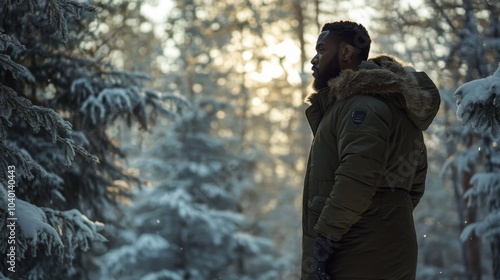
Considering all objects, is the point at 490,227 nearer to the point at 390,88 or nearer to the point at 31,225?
the point at 390,88

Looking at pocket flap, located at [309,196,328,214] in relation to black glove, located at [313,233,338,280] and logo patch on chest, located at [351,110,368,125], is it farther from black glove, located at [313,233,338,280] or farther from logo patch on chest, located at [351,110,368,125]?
logo patch on chest, located at [351,110,368,125]

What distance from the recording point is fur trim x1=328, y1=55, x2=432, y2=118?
351 cm

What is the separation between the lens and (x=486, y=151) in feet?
32.3

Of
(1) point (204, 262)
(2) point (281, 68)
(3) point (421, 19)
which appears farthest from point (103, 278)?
(2) point (281, 68)

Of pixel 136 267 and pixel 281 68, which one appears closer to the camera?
pixel 136 267

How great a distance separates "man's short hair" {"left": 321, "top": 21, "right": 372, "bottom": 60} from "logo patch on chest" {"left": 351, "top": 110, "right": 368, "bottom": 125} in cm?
55

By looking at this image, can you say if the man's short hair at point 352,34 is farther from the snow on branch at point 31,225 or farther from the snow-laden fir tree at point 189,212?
the snow-laden fir tree at point 189,212

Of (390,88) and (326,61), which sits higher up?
(326,61)

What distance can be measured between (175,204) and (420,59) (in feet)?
27.6

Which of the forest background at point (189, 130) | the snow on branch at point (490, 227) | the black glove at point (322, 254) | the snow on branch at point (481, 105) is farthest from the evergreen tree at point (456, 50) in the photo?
the black glove at point (322, 254)

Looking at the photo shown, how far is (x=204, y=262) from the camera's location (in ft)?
60.7

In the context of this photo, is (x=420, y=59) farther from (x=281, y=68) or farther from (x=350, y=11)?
(x=281, y=68)

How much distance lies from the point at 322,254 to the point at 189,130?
1633 centimetres

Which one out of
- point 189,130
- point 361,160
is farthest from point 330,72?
point 189,130
